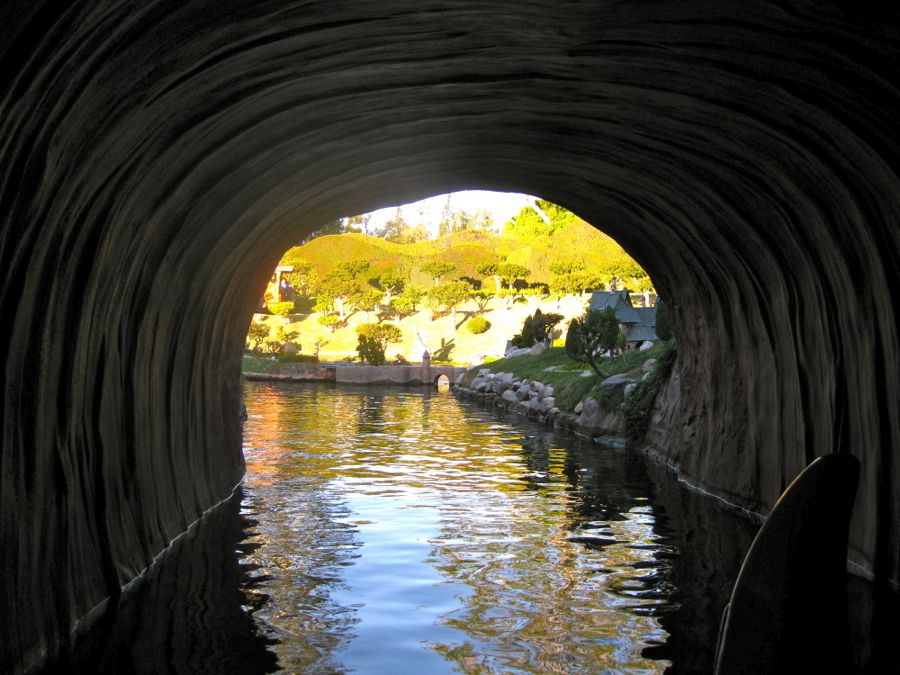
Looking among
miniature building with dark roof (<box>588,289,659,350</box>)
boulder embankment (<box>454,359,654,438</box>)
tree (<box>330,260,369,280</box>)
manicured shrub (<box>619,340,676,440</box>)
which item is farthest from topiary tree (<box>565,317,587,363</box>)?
tree (<box>330,260,369,280</box>)

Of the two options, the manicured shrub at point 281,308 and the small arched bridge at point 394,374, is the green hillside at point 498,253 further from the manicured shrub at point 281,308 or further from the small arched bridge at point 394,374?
the small arched bridge at point 394,374

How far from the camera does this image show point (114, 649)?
780cm

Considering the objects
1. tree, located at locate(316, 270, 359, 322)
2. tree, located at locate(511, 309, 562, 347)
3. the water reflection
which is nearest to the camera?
the water reflection

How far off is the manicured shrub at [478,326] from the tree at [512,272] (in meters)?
7.55

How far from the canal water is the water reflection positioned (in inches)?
1.2

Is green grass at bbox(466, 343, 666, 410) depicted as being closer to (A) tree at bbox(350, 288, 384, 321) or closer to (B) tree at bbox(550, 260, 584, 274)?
(B) tree at bbox(550, 260, 584, 274)

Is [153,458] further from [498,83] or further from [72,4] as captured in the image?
[72,4]

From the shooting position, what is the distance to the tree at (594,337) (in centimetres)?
3341

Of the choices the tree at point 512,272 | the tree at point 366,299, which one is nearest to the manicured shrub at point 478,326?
the tree at point 512,272

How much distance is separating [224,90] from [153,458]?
5191 millimetres

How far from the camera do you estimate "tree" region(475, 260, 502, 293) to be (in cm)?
9019

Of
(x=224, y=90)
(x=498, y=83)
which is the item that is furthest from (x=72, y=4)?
(x=498, y=83)

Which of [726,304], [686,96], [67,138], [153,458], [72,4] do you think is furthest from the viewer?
[726,304]

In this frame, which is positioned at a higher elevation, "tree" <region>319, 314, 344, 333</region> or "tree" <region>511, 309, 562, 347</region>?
"tree" <region>319, 314, 344, 333</region>
